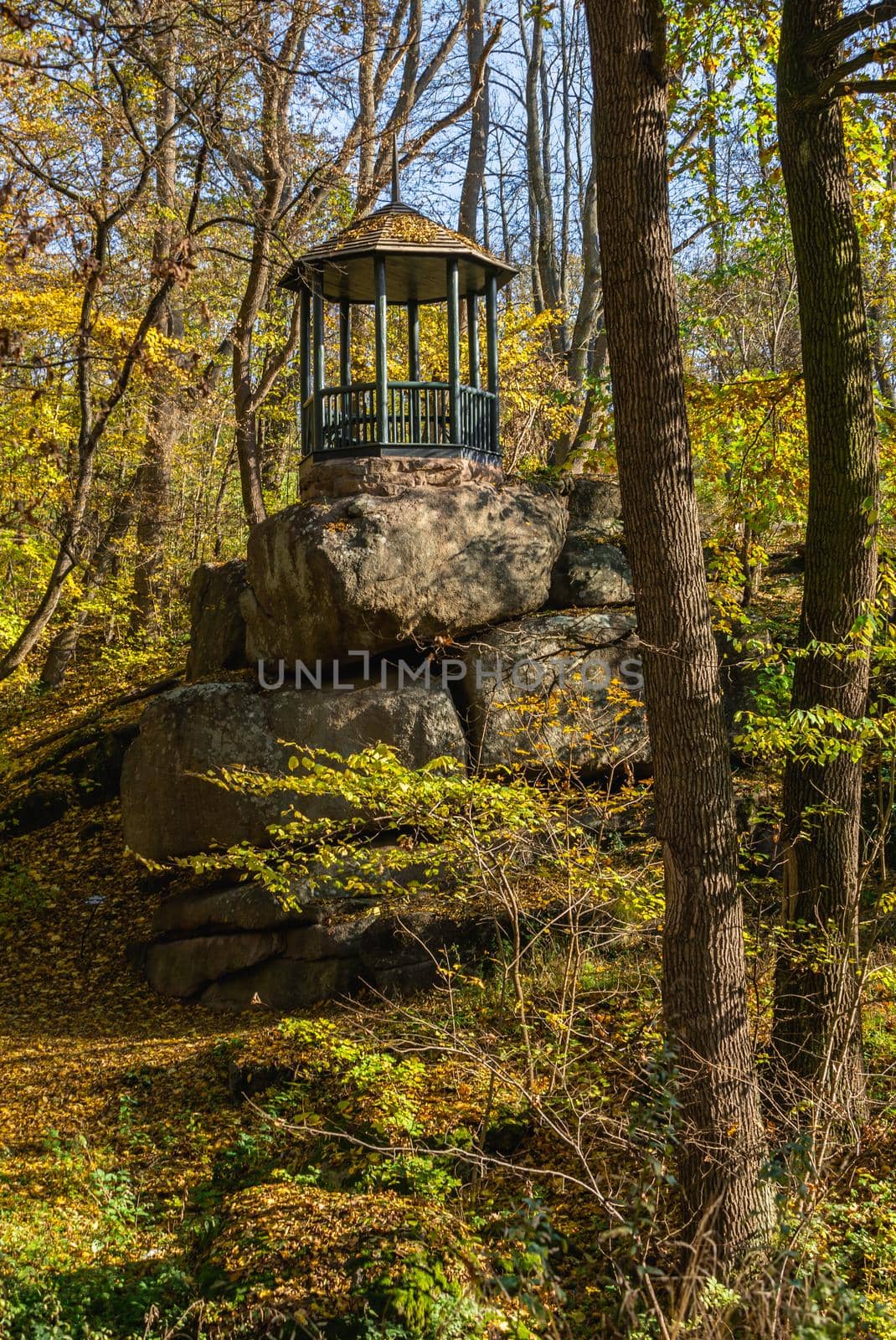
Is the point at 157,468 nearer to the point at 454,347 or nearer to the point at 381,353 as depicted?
the point at 381,353

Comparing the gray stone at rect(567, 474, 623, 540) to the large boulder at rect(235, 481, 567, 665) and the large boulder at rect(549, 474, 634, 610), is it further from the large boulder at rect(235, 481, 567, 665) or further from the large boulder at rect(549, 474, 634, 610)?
the large boulder at rect(235, 481, 567, 665)

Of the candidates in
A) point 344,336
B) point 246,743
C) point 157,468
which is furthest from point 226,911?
point 157,468

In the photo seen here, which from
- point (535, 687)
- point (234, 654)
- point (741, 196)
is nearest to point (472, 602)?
point (535, 687)

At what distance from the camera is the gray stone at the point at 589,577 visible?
407 inches

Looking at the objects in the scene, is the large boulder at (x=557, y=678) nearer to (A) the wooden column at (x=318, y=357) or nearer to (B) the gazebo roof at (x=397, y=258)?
(A) the wooden column at (x=318, y=357)

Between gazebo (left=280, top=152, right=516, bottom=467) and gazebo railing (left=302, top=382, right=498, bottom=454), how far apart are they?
12 mm

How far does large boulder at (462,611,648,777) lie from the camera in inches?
350

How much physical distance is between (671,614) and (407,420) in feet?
20.7

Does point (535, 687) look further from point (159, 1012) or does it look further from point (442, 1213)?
point (442, 1213)

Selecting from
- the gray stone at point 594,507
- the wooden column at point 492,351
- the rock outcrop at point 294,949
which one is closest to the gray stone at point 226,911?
the rock outcrop at point 294,949

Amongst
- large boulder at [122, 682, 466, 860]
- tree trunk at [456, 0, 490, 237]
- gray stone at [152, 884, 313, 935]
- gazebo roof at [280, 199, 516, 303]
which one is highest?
tree trunk at [456, 0, 490, 237]

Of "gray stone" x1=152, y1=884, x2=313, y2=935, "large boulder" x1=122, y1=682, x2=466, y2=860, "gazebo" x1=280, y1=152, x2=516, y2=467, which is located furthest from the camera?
"gazebo" x1=280, y1=152, x2=516, y2=467

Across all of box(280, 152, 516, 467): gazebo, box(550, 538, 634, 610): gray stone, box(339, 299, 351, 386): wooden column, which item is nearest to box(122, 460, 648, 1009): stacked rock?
box(550, 538, 634, 610): gray stone

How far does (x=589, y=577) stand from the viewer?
1041 centimetres
